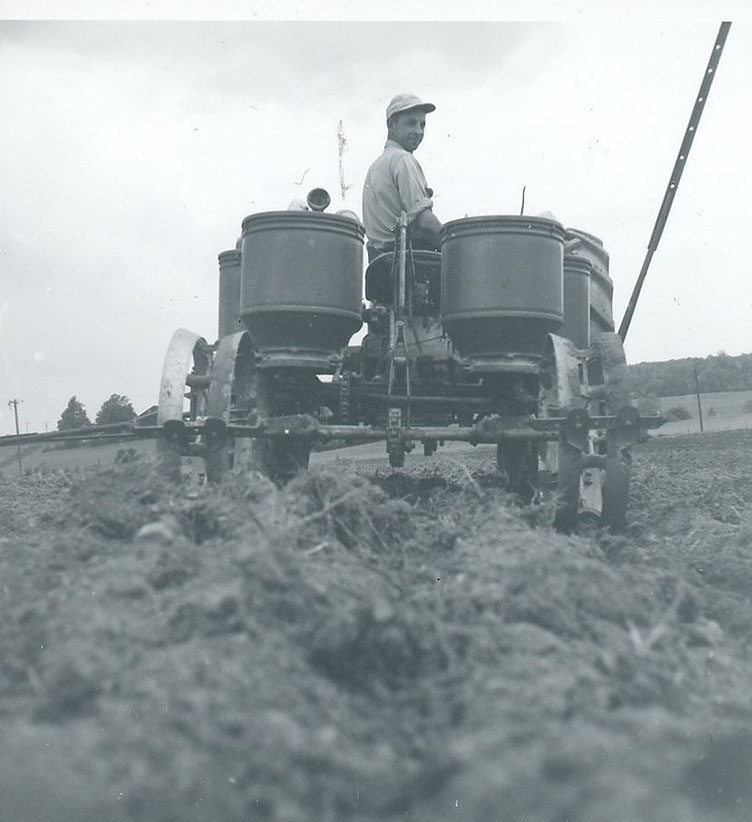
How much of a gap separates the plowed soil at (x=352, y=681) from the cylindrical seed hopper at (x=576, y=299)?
3.46 meters

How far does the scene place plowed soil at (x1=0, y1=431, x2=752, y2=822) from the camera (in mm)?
1830

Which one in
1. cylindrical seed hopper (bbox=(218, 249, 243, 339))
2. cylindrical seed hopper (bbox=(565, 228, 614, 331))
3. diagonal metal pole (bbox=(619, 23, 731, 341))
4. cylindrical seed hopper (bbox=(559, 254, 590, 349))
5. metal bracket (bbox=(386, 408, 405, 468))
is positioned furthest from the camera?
cylindrical seed hopper (bbox=(565, 228, 614, 331))

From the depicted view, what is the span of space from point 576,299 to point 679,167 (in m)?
1.05

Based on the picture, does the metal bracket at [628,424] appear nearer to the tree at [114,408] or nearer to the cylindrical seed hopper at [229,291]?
the cylindrical seed hopper at [229,291]

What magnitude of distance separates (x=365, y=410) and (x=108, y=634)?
3.96 metres

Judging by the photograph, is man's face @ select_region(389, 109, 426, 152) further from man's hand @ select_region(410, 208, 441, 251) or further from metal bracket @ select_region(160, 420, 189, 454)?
metal bracket @ select_region(160, 420, 189, 454)

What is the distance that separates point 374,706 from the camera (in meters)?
2.18

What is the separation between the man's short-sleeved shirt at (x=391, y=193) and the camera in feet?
19.9

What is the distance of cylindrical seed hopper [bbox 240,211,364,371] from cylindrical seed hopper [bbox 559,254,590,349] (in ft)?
5.74

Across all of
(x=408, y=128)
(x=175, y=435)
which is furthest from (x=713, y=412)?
(x=175, y=435)

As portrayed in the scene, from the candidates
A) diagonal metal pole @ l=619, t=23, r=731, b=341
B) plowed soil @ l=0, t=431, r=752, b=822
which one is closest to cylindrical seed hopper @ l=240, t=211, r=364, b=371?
plowed soil @ l=0, t=431, r=752, b=822

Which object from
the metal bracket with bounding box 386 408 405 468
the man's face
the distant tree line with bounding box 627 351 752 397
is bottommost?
the metal bracket with bounding box 386 408 405 468

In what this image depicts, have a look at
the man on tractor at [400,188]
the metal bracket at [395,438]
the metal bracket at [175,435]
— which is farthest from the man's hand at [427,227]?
the metal bracket at [175,435]

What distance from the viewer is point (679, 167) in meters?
6.50
